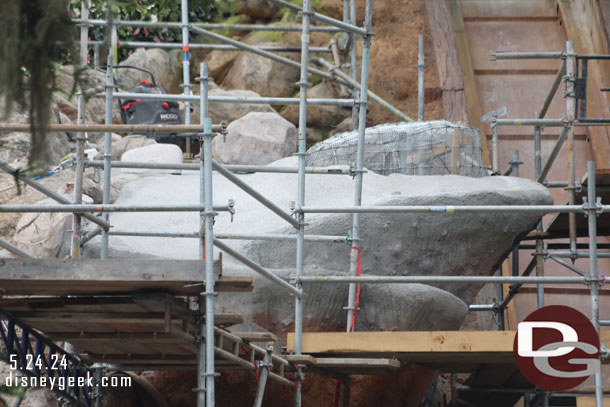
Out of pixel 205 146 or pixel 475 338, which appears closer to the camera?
pixel 205 146

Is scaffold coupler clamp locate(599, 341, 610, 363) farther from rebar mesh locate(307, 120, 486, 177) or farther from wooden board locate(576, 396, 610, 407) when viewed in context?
rebar mesh locate(307, 120, 486, 177)

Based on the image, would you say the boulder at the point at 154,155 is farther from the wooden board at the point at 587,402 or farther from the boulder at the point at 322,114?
the wooden board at the point at 587,402

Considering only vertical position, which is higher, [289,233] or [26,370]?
[289,233]

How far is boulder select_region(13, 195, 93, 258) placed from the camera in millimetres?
7766

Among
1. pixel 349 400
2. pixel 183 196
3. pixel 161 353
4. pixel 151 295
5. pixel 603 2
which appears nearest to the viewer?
pixel 151 295

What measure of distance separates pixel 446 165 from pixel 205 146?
3892 millimetres

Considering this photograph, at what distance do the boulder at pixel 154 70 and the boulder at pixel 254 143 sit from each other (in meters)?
2.38

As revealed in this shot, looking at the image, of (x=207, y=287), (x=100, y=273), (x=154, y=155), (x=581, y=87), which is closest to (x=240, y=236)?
(x=207, y=287)

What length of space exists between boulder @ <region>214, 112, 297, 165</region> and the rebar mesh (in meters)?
1.56

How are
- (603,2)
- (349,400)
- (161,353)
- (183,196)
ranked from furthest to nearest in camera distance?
(603,2), (183,196), (349,400), (161,353)

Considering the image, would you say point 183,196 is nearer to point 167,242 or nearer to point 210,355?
point 167,242

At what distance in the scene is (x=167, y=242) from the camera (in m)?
8.00

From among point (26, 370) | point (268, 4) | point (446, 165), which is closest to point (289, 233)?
point (446, 165)

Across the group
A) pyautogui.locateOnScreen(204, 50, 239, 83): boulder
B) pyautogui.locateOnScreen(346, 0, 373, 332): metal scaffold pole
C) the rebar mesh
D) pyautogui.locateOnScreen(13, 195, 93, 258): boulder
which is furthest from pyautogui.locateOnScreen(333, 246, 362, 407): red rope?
pyautogui.locateOnScreen(204, 50, 239, 83): boulder
